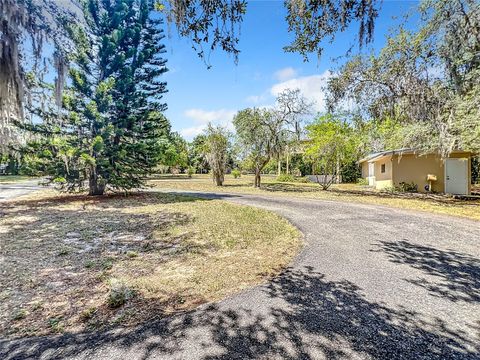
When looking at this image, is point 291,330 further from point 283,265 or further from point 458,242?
point 458,242

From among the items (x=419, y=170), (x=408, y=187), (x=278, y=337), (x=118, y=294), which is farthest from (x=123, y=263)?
(x=419, y=170)

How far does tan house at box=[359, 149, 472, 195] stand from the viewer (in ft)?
47.8

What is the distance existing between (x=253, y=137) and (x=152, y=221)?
12.8m

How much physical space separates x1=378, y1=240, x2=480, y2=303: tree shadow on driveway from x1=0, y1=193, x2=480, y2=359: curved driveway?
2cm

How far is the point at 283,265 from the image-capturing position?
4453mm

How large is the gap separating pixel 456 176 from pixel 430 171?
1299mm

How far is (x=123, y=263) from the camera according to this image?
4602mm

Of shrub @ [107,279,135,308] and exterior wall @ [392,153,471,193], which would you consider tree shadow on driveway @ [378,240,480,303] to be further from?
exterior wall @ [392,153,471,193]

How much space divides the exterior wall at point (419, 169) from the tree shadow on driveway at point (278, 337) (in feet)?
49.6

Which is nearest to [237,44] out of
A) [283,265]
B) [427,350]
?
[283,265]

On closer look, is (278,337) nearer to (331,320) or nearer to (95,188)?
(331,320)

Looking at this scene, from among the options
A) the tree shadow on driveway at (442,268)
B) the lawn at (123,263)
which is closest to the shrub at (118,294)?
the lawn at (123,263)

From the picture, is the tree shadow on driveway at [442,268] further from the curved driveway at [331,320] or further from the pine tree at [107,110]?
the pine tree at [107,110]

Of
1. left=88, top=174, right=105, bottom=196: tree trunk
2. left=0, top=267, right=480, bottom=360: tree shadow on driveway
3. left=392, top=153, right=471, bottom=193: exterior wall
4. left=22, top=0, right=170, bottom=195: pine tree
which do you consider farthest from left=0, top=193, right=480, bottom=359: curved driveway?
left=392, top=153, right=471, bottom=193: exterior wall
